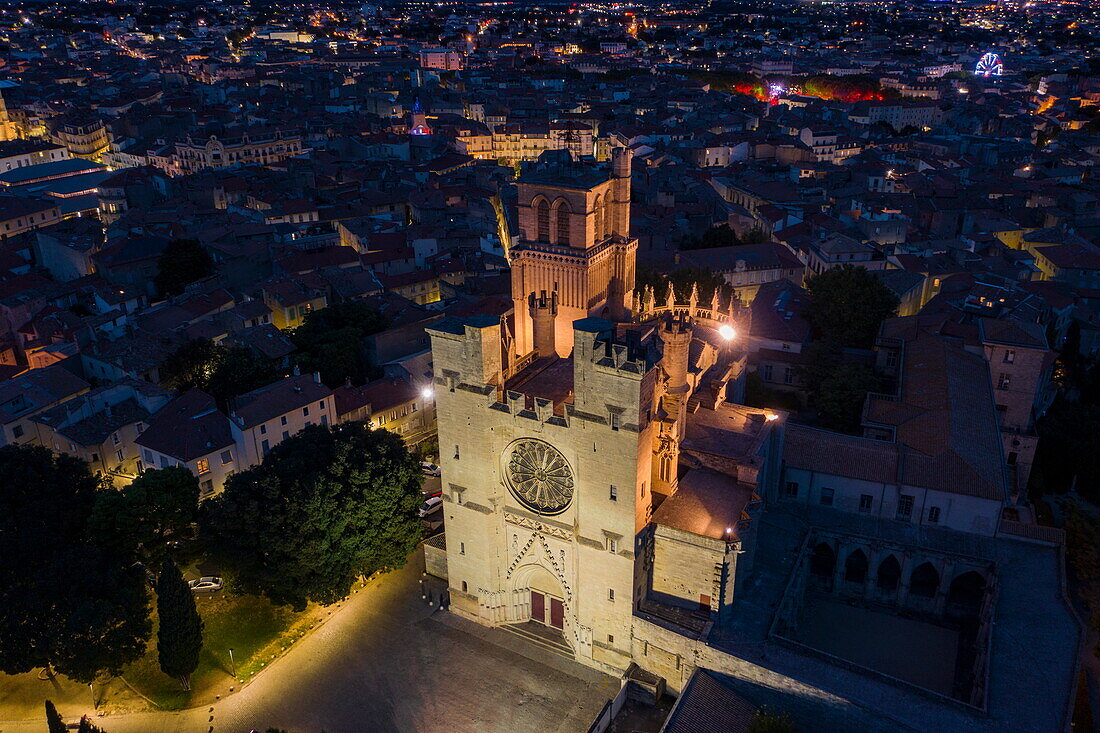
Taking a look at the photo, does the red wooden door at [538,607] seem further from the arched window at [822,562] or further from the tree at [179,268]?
the tree at [179,268]

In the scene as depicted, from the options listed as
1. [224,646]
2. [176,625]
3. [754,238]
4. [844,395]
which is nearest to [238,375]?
[224,646]

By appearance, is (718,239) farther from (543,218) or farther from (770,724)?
(770,724)

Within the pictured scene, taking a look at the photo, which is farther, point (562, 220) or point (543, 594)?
point (562, 220)

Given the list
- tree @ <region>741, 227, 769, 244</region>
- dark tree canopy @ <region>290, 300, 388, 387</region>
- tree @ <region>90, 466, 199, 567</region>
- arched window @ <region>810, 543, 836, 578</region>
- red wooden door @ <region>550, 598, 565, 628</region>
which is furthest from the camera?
tree @ <region>741, 227, 769, 244</region>

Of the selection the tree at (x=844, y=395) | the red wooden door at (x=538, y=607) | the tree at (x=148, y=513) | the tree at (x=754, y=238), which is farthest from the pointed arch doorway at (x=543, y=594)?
the tree at (x=754, y=238)

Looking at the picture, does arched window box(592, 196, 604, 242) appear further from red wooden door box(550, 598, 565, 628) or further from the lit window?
the lit window

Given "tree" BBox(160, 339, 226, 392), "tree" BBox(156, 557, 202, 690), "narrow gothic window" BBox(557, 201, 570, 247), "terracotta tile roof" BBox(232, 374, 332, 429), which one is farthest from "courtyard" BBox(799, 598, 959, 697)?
"tree" BBox(160, 339, 226, 392)

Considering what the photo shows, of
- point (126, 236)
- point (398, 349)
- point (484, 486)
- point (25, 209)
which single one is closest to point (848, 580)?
point (484, 486)
